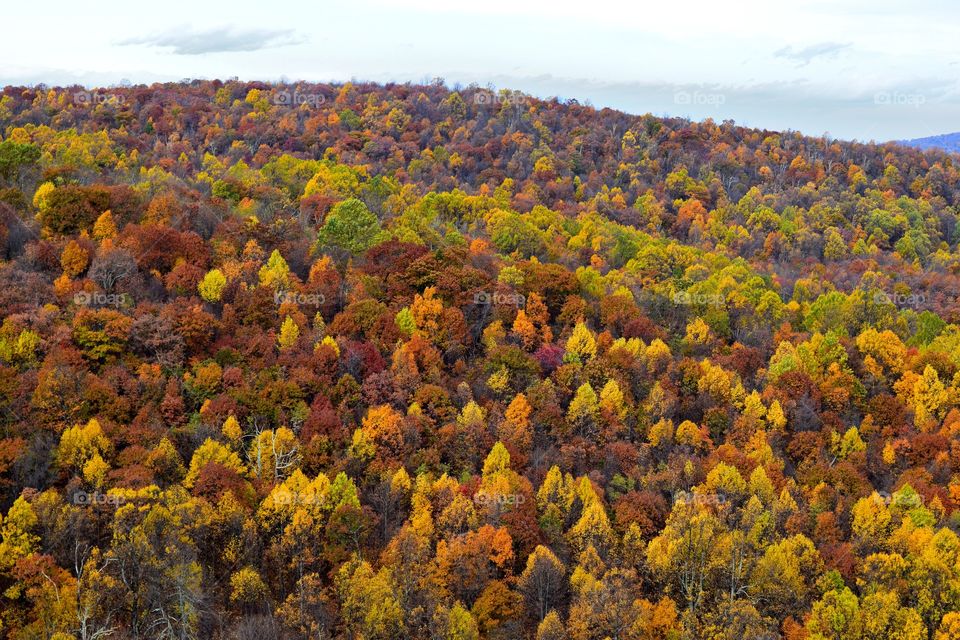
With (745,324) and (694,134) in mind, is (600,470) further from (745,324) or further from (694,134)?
(694,134)

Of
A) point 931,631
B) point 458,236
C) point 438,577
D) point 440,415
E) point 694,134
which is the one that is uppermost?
point 694,134

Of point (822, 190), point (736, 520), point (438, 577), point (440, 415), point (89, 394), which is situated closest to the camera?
point (438, 577)

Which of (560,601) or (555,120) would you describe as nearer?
(560,601)

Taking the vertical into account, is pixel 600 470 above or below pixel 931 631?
above

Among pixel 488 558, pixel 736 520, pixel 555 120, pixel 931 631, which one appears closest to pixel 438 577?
pixel 488 558

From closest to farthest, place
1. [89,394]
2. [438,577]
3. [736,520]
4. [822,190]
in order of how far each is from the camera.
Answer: [438,577], [89,394], [736,520], [822,190]

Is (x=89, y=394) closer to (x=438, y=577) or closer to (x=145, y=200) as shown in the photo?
(x=438, y=577)

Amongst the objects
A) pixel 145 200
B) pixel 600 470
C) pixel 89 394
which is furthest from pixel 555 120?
pixel 89 394
